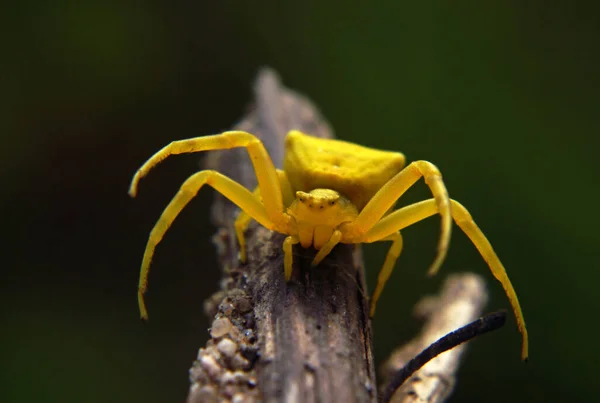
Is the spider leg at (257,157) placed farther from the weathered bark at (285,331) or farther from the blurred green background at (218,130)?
the blurred green background at (218,130)

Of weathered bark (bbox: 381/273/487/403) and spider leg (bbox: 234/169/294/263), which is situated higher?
spider leg (bbox: 234/169/294/263)

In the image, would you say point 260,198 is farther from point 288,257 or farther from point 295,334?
point 295,334

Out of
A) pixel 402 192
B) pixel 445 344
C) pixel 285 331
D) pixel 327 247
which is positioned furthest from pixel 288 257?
pixel 445 344

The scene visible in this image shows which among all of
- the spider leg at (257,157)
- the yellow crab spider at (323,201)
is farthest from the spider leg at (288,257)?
the spider leg at (257,157)

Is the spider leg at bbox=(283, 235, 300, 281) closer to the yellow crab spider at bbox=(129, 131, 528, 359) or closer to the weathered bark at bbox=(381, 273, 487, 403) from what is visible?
the yellow crab spider at bbox=(129, 131, 528, 359)

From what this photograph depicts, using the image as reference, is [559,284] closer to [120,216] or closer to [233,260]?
[233,260]

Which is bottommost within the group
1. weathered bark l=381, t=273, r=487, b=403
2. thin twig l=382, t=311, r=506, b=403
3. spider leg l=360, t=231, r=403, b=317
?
weathered bark l=381, t=273, r=487, b=403

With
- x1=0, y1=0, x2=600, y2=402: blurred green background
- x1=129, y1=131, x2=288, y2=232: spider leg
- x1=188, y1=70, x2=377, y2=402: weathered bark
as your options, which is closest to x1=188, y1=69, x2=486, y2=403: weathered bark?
x1=188, y1=70, x2=377, y2=402: weathered bark

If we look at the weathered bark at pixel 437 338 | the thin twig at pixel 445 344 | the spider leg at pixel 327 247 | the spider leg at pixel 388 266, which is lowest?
the weathered bark at pixel 437 338
